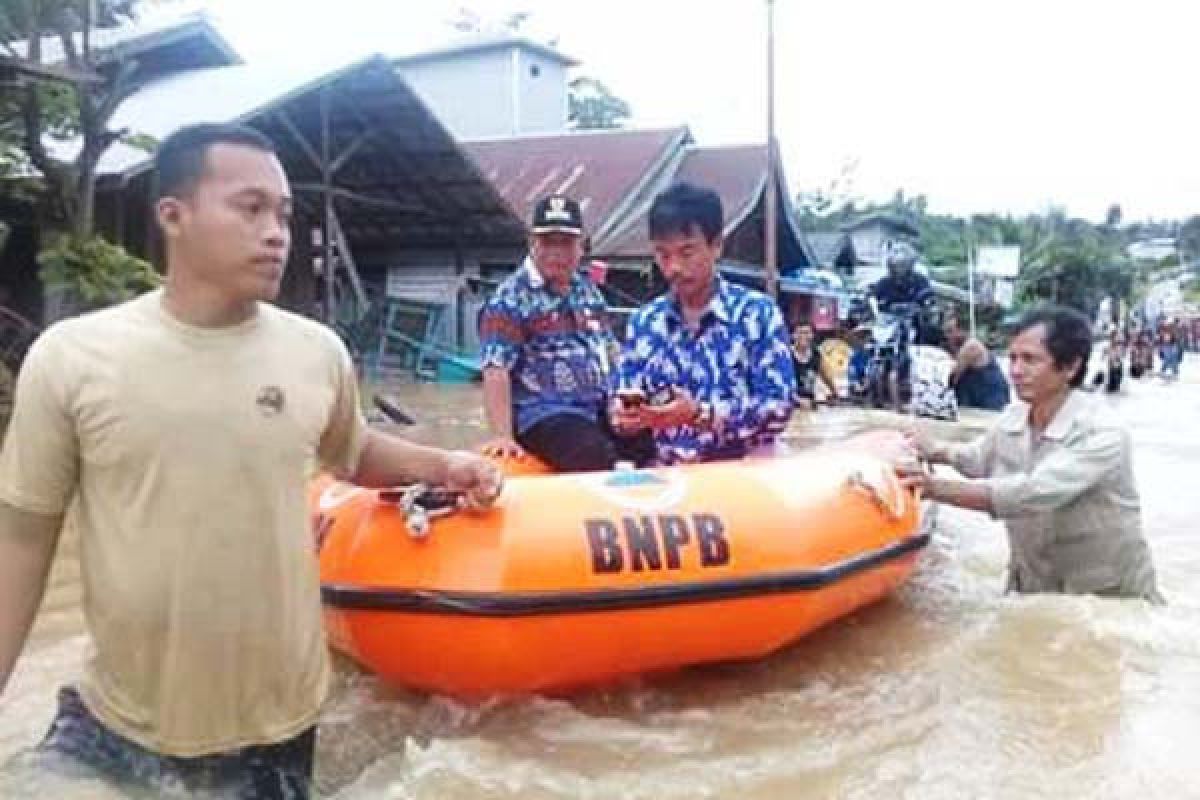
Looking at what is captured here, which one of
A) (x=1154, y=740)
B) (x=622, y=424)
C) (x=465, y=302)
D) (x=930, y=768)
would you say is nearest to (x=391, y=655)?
(x=622, y=424)

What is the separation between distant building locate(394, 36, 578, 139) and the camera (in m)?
26.2

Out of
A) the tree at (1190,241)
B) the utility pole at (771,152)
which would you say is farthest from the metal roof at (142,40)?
the tree at (1190,241)

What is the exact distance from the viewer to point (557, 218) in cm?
391

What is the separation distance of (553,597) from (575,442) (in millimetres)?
961

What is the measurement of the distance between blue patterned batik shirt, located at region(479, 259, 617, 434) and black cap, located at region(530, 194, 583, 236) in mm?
172

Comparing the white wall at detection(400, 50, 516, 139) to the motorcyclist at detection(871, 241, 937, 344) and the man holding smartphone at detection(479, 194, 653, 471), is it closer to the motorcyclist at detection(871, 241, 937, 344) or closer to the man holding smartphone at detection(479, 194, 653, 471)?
the motorcyclist at detection(871, 241, 937, 344)

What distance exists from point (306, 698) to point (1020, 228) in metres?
47.3

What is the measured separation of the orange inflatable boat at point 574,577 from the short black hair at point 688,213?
0.67 metres

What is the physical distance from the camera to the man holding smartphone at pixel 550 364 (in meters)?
3.98

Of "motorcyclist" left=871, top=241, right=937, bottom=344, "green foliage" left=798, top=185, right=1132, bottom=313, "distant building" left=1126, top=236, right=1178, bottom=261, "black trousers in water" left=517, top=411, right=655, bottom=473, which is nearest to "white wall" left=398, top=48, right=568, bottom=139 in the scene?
"green foliage" left=798, top=185, right=1132, bottom=313

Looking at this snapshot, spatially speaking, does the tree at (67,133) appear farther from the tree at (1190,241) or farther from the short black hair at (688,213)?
the tree at (1190,241)

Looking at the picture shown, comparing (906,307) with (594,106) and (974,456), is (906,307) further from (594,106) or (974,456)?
(594,106)

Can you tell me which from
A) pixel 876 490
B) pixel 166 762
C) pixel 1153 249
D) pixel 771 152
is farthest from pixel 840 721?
pixel 1153 249

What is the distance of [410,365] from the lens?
17.0m
